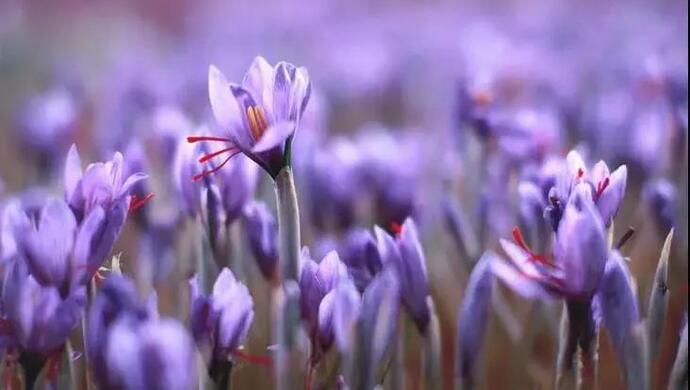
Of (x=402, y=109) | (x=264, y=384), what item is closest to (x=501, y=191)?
(x=264, y=384)

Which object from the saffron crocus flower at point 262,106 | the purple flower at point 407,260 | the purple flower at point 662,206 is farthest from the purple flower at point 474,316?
the purple flower at point 662,206

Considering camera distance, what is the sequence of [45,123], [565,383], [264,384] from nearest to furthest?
[565,383]
[264,384]
[45,123]

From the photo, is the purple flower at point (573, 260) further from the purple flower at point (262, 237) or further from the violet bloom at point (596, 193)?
the purple flower at point (262, 237)

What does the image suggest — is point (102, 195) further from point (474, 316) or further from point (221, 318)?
point (474, 316)

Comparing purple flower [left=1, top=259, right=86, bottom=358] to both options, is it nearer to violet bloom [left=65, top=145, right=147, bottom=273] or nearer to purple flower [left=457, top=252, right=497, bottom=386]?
violet bloom [left=65, top=145, right=147, bottom=273]

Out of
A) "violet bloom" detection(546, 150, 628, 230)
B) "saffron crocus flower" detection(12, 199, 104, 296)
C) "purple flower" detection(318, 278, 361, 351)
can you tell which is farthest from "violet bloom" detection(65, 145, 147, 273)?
"violet bloom" detection(546, 150, 628, 230)

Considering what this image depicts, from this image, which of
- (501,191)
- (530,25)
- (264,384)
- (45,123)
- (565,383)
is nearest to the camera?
(565,383)

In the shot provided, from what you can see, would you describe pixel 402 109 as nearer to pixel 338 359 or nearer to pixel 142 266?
pixel 142 266
